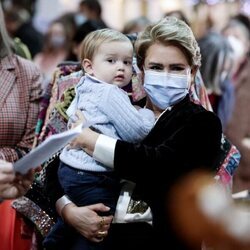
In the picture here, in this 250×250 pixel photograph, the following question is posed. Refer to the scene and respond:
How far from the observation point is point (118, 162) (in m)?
3.11

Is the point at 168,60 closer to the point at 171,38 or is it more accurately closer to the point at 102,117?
the point at 171,38

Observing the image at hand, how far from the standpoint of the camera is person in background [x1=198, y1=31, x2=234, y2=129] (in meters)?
6.11

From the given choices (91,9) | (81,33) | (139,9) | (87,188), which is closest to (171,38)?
(87,188)

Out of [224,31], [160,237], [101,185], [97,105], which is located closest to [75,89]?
[97,105]

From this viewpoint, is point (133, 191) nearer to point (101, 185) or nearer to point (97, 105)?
point (101, 185)

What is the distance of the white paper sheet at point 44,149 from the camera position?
277 centimetres

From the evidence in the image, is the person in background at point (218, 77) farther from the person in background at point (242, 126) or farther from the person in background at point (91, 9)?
the person in background at point (91, 9)

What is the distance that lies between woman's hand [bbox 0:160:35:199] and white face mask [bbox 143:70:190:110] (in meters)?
0.61

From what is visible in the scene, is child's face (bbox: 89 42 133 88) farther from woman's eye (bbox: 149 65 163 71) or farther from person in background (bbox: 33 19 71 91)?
Answer: person in background (bbox: 33 19 71 91)

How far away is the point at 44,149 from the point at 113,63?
704 millimetres

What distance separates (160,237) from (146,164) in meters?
0.33

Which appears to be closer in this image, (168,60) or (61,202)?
(168,60)

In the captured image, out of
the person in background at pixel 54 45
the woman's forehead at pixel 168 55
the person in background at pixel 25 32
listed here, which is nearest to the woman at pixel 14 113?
the woman's forehead at pixel 168 55

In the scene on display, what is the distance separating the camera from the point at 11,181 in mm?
2895
